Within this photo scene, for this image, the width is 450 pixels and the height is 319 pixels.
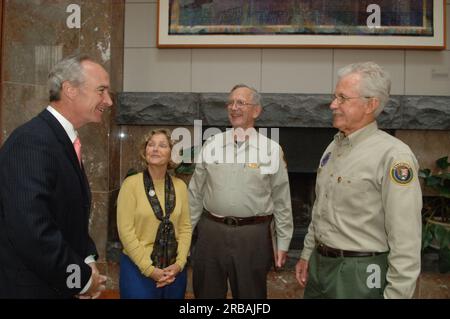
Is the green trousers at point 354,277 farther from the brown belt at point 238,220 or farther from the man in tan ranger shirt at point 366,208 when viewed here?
the brown belt at point 238,220

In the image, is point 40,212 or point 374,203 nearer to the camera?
point 40,212

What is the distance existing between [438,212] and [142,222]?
2359mm

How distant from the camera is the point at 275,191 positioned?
94.7 inches

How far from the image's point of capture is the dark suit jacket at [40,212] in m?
1.26

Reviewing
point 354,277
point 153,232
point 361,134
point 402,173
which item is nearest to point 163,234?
point 153,232

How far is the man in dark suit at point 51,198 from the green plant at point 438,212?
7.82ft

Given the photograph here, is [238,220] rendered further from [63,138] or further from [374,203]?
[63,138]

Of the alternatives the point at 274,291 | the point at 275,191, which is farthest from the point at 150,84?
the point at 274,291

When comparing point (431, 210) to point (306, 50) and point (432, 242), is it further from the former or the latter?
point (306, 50)

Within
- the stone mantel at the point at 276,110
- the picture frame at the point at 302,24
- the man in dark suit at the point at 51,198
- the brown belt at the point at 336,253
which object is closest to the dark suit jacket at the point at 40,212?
the man in dark suit at the point at 51,198

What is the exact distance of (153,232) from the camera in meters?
2.09

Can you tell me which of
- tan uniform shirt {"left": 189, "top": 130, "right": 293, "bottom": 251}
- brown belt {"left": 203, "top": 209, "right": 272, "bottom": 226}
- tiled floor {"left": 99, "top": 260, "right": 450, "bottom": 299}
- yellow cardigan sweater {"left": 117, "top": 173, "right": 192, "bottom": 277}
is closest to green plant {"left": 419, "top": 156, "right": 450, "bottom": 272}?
tiled floor {"left": 99, "top": 260, "right": 450, "bottom": 299}

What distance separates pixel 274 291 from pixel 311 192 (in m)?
0.94

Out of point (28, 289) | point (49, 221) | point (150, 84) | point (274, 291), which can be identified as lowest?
point (274, 291)
